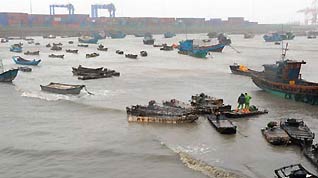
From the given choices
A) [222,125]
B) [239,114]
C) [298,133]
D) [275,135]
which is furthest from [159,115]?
[298,133]

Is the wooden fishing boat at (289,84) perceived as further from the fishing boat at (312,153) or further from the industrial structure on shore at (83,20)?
the industrial structure on shore at (83,20)

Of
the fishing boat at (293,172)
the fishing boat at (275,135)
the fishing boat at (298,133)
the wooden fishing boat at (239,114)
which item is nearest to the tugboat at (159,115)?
the wooden fishing boat at (239,114)

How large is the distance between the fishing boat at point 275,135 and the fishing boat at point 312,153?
1.32 m

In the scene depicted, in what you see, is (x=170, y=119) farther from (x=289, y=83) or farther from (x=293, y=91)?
(x=289, y=83)

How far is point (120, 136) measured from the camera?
19984 mm

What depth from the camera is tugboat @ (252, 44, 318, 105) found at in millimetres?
26734

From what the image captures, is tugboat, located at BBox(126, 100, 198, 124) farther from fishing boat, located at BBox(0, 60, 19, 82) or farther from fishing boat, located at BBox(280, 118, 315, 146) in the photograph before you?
fishing boat, located at BBox(0, 60, 19, 82)

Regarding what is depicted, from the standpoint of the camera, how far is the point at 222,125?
20.3 meters

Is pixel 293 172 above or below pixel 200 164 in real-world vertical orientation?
above

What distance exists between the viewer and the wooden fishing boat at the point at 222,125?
19.7 meters

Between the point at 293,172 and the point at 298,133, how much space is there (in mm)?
6061

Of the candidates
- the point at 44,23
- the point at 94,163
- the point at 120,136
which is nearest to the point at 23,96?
the point at 120,136

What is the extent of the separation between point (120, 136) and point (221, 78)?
2197cm

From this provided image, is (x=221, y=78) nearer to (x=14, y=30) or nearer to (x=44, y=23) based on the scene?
(x=14, y=30)
